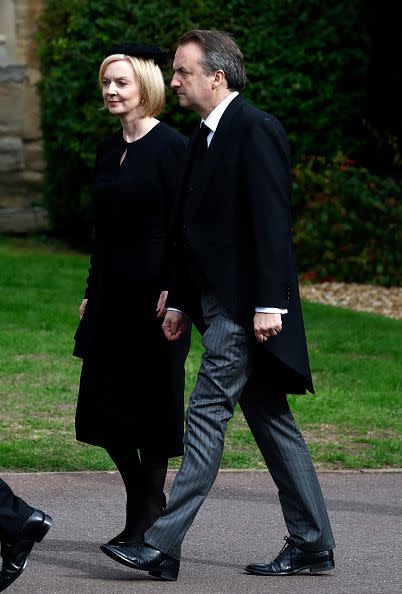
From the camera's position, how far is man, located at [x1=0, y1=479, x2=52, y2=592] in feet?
14.4

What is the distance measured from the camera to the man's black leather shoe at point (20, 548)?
4406 mm

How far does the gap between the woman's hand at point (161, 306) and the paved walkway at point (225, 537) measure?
86cm

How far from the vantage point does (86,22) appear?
13.5 metres

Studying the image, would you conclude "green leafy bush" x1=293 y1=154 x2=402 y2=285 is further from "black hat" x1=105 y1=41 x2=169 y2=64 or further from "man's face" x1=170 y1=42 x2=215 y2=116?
"man's face" x1=170 y1=42 x2=215 y2=116

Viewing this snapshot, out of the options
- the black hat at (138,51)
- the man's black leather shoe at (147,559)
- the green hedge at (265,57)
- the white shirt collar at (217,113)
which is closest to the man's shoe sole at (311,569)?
the man's black leather shoe at (147,559)

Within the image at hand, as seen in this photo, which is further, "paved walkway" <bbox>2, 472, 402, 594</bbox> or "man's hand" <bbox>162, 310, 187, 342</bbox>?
"man's hand" <bbox>162, 310, 187, 342</bbox>

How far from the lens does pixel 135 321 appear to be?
16.1 feet

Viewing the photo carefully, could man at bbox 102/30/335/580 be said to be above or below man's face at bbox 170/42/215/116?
below

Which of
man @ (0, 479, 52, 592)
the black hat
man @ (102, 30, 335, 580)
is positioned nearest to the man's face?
man @ (102, 30, 335, 580)

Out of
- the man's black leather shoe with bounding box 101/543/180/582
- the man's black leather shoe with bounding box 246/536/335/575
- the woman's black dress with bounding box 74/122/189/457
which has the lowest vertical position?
the man's black leather shoe with bounding box 246/536/335/575

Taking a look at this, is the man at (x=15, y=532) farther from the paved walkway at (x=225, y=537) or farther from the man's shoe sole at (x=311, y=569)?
the man's shoe sole at (x=311, y=569)

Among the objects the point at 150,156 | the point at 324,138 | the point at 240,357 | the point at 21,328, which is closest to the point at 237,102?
the point at 150,156

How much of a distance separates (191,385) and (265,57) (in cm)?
584

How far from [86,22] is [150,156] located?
29.0 feet
